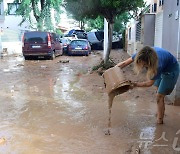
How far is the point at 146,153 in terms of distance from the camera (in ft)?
12.8

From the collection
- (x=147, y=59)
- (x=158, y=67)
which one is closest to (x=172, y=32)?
(x=158, y=67)

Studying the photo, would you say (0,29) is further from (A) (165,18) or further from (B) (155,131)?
(B) (155,131)

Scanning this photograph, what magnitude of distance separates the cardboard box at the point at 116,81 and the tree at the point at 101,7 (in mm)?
6751

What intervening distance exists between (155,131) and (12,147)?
231 centimetres

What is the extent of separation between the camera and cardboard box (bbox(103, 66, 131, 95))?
421 cm

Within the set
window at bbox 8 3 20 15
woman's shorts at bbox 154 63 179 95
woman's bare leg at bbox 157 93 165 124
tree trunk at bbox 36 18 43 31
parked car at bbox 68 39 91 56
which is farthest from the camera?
window at bbox 8 3 20 15

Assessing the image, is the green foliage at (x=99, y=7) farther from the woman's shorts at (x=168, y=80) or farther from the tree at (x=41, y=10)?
the tree at (x=41, y=10)

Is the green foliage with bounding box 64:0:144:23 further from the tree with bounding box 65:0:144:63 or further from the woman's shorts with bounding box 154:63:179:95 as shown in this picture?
the woman's shorts with bounding box 154:63:179:95

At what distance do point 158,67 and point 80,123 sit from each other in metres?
1.84

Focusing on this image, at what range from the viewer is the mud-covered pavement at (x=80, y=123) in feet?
13.7

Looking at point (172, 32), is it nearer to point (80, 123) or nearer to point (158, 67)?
point (158, 67)

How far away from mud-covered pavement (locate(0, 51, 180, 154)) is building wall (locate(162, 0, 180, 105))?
0.35 metres

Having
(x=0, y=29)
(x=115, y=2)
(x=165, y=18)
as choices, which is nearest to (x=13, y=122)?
(x=165, y=18)

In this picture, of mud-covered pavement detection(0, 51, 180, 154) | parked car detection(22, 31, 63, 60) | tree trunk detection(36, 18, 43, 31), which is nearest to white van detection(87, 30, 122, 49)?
tree trunk detection(36, 18, 43, 31)
